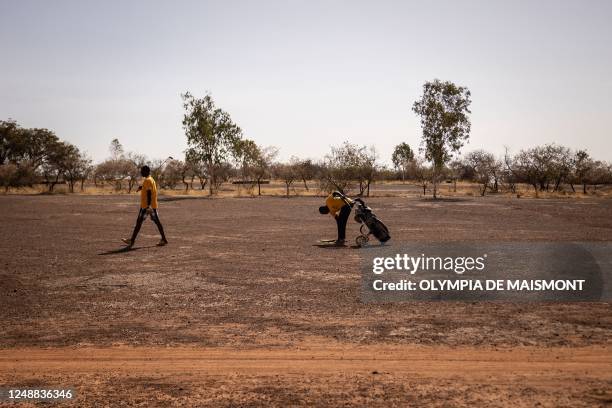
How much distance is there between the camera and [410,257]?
37.4ft

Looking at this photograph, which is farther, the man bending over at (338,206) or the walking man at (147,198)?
the man bending over at (338,206)

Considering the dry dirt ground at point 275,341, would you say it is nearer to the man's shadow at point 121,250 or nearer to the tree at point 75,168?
the man's shadow at point 121,250

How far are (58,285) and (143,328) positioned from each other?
11.8 feet

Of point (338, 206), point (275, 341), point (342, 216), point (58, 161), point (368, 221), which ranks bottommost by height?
point (275, 341)

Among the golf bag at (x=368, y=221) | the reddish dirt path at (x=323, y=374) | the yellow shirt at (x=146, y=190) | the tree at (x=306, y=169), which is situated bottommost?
the reddish dirt path at (x=323, y=374)

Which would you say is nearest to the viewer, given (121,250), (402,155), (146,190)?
(146,190)

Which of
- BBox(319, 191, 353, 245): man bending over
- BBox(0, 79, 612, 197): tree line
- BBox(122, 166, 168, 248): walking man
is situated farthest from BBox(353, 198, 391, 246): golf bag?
BBox(0, 79, 612, 197): tree line

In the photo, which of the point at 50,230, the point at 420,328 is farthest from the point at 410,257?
the point at 50,230

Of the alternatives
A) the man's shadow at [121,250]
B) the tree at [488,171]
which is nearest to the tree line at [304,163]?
the tree at [488,171]

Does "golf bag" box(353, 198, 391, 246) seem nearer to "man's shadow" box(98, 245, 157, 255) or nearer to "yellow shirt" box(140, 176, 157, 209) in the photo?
"yellow shirt" box(140, 176, 157, 209)

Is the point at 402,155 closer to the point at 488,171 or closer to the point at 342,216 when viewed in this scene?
the point at 488,171

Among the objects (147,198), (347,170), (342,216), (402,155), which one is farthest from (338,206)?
(402,155)

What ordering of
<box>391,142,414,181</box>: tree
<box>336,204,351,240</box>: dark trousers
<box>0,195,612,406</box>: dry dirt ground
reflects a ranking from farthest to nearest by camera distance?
1. <box>391,142,414,181</box>: tree
2. <box>336,204,351,240</box>: dark trousers
3. <box>0,195,612,406</box>: dry dirt ground

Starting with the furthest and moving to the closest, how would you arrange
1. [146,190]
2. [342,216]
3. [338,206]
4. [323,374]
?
[342,216] → [338,206] → [146,190] → [323,374]
